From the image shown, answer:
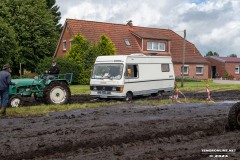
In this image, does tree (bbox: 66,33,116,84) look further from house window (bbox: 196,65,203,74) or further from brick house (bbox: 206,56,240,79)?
brick house (bbox: 206,56,240,79)

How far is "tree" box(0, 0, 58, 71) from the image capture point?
1672 inches

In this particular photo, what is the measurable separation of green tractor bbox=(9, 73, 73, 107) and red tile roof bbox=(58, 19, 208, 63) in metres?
25.5

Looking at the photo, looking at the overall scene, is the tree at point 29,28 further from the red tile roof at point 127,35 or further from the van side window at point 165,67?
the van side window at point 165,67

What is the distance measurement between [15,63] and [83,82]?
11.9m

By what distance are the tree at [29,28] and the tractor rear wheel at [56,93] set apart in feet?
85.9

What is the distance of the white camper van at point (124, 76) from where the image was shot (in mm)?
18797

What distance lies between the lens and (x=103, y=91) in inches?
753

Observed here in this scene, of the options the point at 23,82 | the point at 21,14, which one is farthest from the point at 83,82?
the point at 23,82

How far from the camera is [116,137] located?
8.41 metres

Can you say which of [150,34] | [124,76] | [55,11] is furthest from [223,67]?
[124,76]

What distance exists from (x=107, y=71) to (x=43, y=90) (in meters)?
4.01

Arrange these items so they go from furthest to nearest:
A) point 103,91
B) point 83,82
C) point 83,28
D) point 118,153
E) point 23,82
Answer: point 83,28 < point 83,82 < point 103,91 < point 23,82 < point 118,153

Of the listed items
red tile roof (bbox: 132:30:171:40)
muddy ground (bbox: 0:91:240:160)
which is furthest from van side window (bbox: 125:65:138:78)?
red tile roof (bbox: 132:30:171:40)

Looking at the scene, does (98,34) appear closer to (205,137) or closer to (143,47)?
(143,47)
